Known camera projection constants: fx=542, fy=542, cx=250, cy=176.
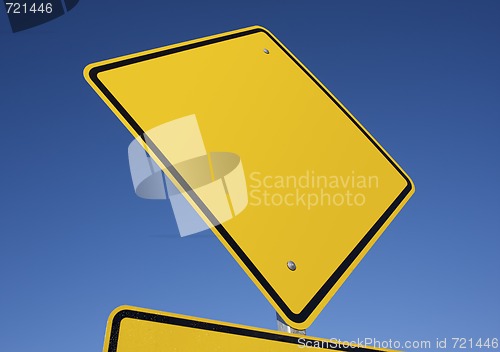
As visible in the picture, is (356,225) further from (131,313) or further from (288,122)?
(131,313)

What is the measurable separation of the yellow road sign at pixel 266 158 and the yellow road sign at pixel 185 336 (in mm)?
58

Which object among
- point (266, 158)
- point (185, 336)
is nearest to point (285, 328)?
point (185, 336)

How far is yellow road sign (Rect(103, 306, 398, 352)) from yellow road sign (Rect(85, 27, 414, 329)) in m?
0.06

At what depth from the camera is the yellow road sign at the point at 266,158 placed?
113cm

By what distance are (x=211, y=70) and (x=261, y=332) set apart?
68 centimetres

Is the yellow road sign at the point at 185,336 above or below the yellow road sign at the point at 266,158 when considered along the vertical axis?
below

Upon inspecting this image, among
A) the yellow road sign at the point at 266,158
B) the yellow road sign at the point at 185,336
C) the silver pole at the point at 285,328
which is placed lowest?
the silver pole at the point at 285,328

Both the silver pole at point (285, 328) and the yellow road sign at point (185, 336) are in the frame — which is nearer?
the yellow road sign at point (185, 336)

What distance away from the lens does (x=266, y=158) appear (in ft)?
4.22

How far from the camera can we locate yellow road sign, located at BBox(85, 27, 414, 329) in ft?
3.70

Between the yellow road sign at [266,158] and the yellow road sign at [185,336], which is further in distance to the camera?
the yellow road sign at [266,158]

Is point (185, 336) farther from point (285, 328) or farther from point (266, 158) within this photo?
point (266, 158)

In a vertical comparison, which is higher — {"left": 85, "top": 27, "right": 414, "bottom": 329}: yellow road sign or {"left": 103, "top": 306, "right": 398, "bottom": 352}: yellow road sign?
{"left": 85, "top": 27, "right": 414, "bottom": 329}: yellow road sign

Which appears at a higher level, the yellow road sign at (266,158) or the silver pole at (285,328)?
the yellow road sign at (266,158)
